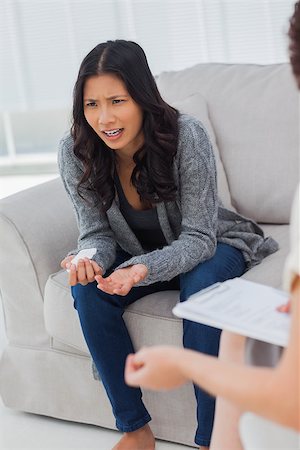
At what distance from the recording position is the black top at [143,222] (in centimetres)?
223

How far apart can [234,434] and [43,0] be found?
3.22m

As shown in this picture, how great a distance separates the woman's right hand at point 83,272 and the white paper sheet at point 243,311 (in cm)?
68

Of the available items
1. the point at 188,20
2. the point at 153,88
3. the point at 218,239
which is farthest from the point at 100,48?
the point at 188,20

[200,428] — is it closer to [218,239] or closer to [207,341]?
[207,341]

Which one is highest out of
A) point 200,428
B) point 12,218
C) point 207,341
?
point 12,218

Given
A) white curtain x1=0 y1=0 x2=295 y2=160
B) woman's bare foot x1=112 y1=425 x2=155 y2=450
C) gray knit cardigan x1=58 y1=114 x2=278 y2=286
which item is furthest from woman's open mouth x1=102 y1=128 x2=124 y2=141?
white curtain x1=0 y1=0 x2=295 y2=160

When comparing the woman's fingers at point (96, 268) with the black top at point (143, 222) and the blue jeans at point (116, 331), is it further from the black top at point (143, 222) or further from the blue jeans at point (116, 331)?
the black top at point (143, 222)

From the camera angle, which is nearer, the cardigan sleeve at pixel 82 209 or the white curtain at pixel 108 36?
the cardigan sleeve at pixel 82 209

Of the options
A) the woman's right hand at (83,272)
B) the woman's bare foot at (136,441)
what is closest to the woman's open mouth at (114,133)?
the woman's right hand at (83,272)

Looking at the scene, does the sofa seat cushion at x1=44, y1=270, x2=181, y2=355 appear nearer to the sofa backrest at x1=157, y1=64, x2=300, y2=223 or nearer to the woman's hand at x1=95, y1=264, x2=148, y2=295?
the woman's hand at x1=95, y1=264, x2=148, y2=295

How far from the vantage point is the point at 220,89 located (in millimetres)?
2627

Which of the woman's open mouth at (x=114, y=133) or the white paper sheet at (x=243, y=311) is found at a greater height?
the woman's open mouth at (x=114, y=133)

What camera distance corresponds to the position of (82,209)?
2250 mm

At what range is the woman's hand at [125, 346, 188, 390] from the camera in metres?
1.20
